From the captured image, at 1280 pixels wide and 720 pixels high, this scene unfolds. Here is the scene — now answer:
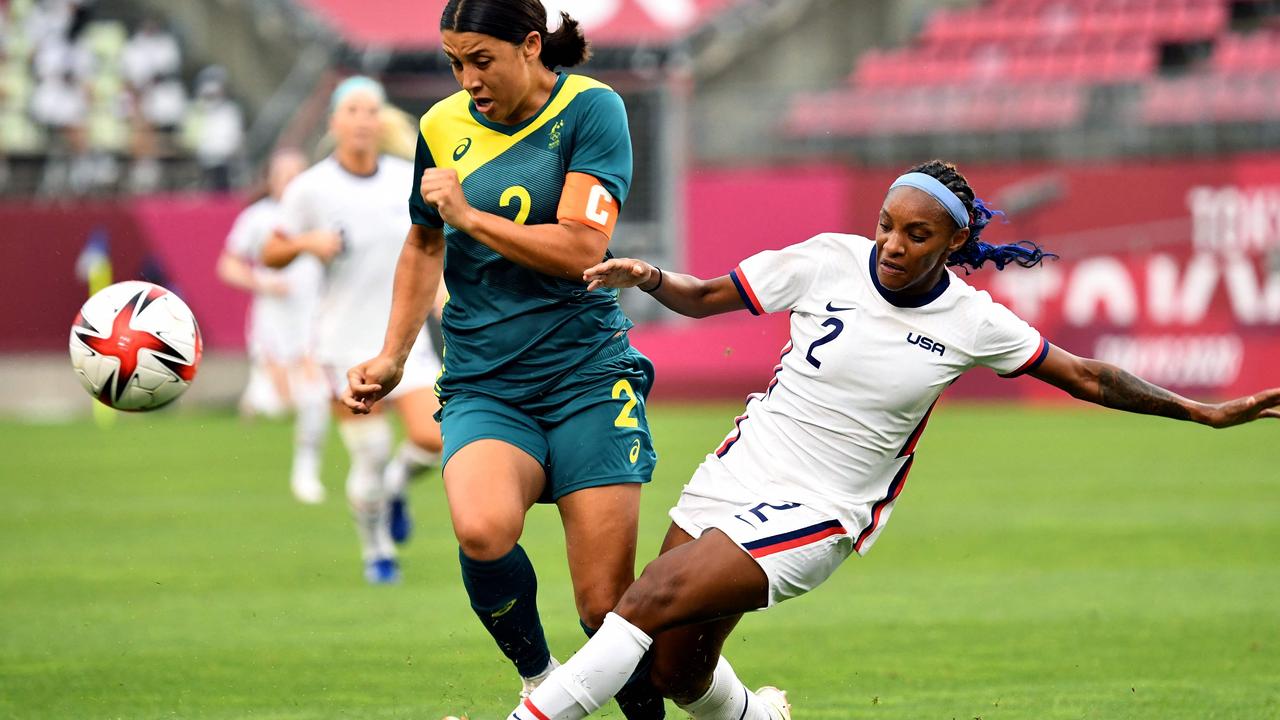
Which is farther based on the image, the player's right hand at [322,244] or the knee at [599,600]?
the player's right hand at [322,244]

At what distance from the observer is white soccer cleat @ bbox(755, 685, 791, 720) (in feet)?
18.5

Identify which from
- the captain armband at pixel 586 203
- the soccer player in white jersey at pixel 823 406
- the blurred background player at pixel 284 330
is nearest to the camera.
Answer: the soccer player in white jersey at pixel 823 406

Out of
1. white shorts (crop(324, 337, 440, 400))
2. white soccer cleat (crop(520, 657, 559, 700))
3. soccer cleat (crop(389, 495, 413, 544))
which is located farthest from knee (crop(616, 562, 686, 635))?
soccer cleat (crop(389, 495, 413, 544))

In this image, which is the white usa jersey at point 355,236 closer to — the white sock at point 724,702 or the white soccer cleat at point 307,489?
the white soccer cleat at point 307,489

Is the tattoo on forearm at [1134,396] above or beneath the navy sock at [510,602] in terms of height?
above

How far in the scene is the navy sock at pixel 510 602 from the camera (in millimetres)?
5223

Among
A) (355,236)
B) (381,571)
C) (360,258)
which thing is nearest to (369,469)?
(381,571)

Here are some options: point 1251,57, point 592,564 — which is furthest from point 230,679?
point 1251,57

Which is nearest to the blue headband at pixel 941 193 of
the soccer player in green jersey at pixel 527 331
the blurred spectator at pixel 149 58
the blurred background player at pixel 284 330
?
the soccer player in green jersey at pixel 527 331

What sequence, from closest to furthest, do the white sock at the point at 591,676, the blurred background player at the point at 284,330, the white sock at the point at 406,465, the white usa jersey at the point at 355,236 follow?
the white sock at the point at 591,676, the white sock at the point at 406,465, the white usa jersey at the point at 355,236, the blurred background player at the point at 284,330

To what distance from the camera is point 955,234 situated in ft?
17.0

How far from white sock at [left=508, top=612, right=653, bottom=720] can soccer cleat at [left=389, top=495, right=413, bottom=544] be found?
5.16 meters

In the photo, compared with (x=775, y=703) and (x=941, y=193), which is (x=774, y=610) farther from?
(x=941, y=193)

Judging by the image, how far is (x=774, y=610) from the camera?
8.83 m
